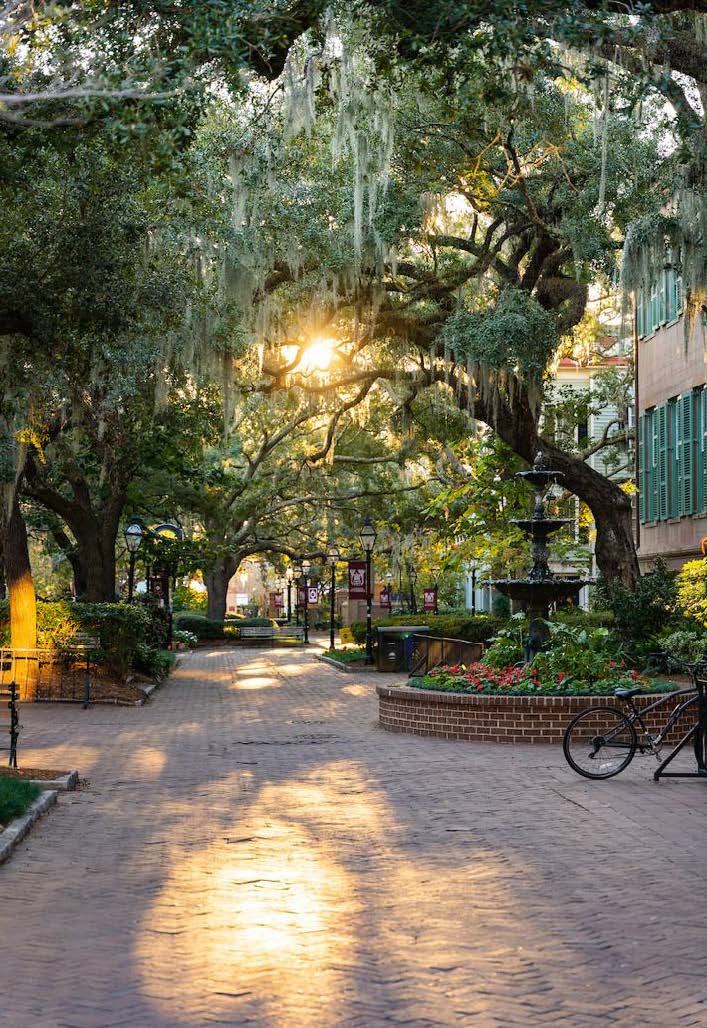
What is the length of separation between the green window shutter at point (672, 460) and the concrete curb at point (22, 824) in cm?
1951

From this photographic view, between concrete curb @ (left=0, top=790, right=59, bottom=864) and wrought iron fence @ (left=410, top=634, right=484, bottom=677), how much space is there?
448 inches

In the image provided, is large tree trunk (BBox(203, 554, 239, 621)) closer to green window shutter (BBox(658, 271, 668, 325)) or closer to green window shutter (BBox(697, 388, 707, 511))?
green window shutter (BBox(658, 271, 668, 325))

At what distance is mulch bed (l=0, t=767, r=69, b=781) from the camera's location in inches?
469

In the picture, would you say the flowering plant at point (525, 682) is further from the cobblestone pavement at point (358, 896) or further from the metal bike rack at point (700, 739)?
the metal bike rack at point (700, 739)

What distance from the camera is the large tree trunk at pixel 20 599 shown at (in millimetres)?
23500

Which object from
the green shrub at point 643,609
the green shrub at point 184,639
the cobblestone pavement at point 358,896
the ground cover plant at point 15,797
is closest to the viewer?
the cobblestone pavement at point 358,896

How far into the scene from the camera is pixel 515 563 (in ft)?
102

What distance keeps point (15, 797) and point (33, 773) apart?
247cm

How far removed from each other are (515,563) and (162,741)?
1598 cm

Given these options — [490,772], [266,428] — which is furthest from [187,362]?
[266,428]

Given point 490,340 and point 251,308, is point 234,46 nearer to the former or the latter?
point 490,340

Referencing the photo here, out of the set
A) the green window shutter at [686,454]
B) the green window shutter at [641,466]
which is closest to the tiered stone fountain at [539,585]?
the green window shutter at [686,454]

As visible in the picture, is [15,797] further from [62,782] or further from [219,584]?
[219,584]

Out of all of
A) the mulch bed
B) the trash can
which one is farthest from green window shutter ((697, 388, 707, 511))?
the mulch bed
